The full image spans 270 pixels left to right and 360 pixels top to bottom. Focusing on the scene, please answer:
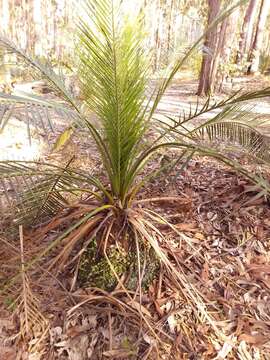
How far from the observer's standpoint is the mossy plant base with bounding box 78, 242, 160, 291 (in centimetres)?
164

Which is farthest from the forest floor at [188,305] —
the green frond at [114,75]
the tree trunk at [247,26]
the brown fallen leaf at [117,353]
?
the tree trunk at [247,26]

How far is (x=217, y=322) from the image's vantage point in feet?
4.97

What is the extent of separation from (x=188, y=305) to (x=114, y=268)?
1.41ft

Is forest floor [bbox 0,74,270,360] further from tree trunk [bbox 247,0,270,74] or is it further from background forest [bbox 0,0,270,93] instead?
tree trunk [bbox 247,0,270,74]

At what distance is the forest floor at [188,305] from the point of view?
56.2 inches

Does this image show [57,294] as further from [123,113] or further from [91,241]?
[123,113]

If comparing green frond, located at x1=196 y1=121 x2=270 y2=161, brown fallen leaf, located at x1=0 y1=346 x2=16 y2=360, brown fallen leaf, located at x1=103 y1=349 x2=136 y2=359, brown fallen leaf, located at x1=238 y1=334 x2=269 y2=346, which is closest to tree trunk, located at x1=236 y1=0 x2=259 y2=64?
green frond, located at x1=196 y1=121 x2=270 y2=161

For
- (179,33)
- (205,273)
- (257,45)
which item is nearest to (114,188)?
(205,273)

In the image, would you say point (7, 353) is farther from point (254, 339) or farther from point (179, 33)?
point (179, 33)

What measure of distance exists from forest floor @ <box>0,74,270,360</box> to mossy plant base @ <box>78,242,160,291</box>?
0.05 meters

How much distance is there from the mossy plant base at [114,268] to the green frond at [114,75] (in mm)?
358

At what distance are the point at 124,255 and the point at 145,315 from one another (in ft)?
1.04

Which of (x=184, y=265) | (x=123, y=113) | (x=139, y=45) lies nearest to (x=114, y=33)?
(x=139, y=45)

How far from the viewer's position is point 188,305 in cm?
158
